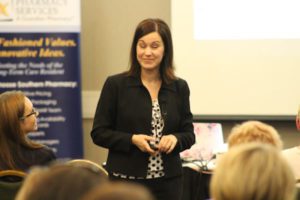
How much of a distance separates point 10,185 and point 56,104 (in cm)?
238

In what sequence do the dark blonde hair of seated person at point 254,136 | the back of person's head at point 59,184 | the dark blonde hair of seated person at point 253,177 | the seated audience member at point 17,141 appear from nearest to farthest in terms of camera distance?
1. the back of person's head at point 59,184
2. the dark blonde hair of seated person at point 253,177
3. the dark blonde hair of seated person at point 254,136
4. the seated audience member at point 17,141

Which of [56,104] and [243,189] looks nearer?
[243,189]

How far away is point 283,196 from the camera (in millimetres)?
1355

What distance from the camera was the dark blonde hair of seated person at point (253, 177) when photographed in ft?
4.41

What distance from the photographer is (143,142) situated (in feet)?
7.95

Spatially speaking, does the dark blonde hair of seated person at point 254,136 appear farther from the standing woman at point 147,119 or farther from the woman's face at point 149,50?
the woman's face at point 149,50

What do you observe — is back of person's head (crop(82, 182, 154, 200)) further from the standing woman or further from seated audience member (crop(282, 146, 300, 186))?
seated audience member (crop(282, 146, 300, 186))

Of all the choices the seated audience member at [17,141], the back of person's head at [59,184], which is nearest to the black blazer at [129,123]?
the seated audience member at [17,141]

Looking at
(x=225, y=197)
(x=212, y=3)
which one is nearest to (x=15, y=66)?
(x=212, y=3)

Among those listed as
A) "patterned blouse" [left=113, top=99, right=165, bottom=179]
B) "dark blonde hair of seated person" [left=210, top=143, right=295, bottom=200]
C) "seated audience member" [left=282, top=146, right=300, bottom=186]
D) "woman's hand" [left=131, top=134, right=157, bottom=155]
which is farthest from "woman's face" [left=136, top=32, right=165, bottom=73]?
"dark blonde hair of seated person" [left=210, top=143, right=295, bottom=200]

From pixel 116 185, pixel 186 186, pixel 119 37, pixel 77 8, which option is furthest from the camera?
pixel 119 37

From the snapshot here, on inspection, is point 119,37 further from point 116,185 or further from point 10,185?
point 116,185

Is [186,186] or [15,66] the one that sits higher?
[15,66]

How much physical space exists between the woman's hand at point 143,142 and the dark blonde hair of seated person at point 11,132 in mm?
446
